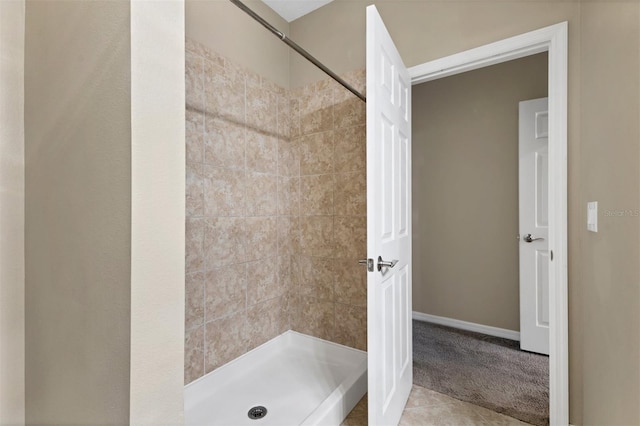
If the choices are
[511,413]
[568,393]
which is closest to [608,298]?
[568,393]

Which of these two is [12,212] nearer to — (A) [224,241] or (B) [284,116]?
(A) [224,241]

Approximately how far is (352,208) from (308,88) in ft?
3.30

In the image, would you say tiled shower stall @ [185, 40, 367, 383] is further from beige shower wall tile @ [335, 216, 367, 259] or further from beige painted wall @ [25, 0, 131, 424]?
beige painted wall @ [25, 0, 131, 424]

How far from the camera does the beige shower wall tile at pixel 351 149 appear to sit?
2.18 m

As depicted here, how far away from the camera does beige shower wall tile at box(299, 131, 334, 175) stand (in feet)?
7.57

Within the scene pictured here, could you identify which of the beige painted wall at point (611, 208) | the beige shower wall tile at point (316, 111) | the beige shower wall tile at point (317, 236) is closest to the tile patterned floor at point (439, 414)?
the beige painted wall at point (611, 208)

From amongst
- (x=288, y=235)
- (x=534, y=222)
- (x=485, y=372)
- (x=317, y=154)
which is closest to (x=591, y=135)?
(x=534, y=222)

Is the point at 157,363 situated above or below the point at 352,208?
below

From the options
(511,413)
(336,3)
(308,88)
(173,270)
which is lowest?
(511,413)

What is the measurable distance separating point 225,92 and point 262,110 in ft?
1.10

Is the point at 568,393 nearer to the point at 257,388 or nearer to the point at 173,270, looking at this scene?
the point at 257,388

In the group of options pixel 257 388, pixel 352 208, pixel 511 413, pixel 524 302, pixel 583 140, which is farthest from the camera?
pixel 524 302

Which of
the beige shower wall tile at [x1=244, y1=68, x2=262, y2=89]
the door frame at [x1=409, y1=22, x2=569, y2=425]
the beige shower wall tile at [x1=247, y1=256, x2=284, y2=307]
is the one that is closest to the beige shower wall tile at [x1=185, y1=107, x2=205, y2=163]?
the beige shower wall tile at [x1=244, y1=68, x2=262, y2=89]

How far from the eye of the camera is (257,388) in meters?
1.92
